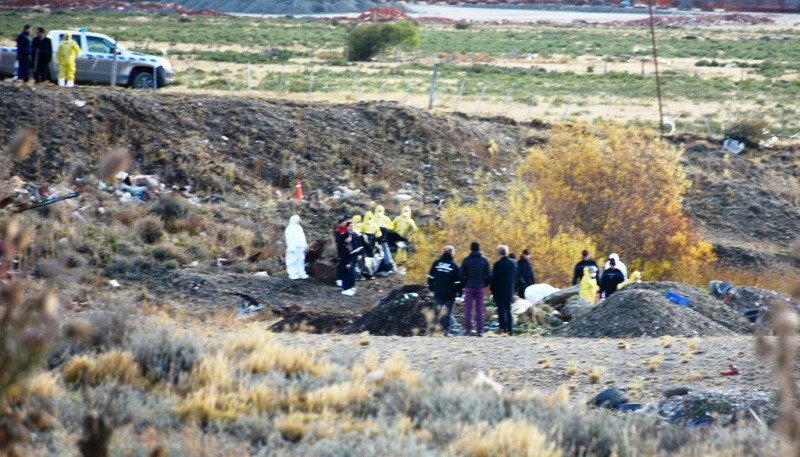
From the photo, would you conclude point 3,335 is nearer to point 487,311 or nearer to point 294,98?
point 487,311

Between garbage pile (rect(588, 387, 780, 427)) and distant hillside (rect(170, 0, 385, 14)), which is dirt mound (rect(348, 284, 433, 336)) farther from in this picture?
distant hillside (rect(170, 0, 385, 14))

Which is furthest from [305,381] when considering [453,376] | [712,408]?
[712,408]

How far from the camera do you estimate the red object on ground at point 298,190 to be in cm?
2967

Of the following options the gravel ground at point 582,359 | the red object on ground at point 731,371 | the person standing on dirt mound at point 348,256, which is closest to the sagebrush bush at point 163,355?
the gravel ground at point 582,359

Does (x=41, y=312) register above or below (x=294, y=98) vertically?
above

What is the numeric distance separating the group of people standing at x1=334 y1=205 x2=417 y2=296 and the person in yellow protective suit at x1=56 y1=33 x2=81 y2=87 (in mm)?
10615

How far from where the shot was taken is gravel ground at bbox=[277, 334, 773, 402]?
12516 millimetres

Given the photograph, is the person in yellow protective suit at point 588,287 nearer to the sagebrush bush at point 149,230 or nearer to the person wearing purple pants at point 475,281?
the person wearing purple pants at point 475,281

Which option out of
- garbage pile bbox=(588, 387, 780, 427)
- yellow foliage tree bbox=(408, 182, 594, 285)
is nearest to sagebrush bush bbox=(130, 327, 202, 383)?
garbage pile bbox=(588, 387, 780, 427)

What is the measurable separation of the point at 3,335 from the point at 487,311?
13.9 meters

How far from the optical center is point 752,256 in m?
28.8

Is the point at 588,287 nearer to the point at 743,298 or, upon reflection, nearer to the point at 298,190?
the point at 743,298

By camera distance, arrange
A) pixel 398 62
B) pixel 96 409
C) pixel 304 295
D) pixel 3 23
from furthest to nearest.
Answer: pixel 3 23, pixel 398 62, pixel 304 295, pixel 96 409

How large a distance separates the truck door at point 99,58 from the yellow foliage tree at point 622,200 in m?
13.3
